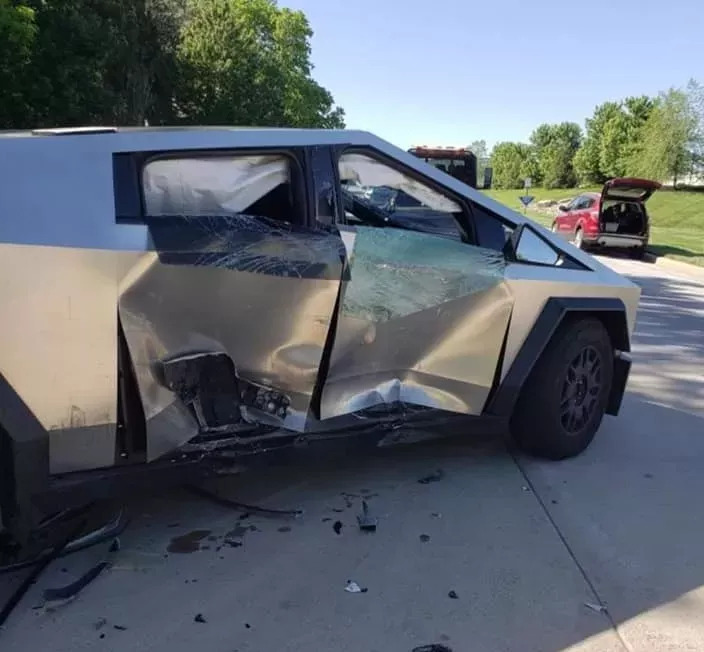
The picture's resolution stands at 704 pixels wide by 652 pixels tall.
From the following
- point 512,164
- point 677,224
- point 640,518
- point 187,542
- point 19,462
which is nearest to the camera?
point 19,462

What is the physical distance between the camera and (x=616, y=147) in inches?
2837

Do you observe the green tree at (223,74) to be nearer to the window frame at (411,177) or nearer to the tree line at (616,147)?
the tree line at (616,147)

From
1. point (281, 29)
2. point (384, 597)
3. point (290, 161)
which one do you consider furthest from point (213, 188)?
point (281, 29)

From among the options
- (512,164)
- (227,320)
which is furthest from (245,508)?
(512,164)

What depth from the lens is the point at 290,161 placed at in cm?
340

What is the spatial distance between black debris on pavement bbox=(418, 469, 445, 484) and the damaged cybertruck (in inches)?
13.8

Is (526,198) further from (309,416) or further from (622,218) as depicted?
(309,416)

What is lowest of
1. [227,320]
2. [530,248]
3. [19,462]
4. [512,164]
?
[19,462]

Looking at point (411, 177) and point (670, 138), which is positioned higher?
point (670, 138)

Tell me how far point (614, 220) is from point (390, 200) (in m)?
19.0

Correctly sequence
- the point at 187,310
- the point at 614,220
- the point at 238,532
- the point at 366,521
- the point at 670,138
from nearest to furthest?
the point at 187,310 < the point at 238,532 < the point at 366,521 < the point at 614,220 < the point at 670,138

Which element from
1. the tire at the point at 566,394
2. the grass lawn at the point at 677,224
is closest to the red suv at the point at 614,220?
the grass lawn at the point at 677,224

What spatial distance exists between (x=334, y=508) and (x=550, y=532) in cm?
107

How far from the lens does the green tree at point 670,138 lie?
46.3 metres
